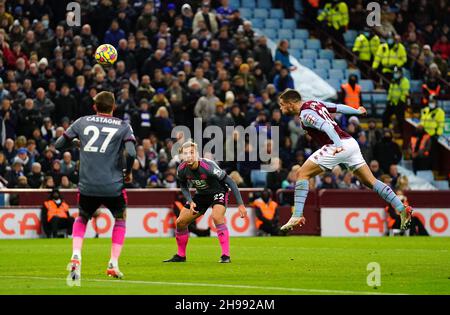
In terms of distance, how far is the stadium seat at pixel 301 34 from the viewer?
36969mm

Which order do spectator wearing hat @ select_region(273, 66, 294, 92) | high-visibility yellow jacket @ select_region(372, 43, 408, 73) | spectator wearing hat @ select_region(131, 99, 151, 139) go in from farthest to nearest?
1. high-visibility yellow jacket @ select_region(372, 43, 408, 73)
2. spectator wearing hat @ select_region(273, 66, 294, 92)
3. spectator wearing hat @ select_region(131, 99, 151, 139)

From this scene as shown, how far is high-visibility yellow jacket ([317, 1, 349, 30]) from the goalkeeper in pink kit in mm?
20191

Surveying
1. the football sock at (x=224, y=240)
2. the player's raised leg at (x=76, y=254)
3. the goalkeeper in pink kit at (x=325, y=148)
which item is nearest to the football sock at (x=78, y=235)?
the player's raised leg at (x=76, y=254)

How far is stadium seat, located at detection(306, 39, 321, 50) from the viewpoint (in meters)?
36.9

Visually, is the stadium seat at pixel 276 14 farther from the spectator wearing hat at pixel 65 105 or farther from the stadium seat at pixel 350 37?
the spectator wearing hat at pixel 65 105

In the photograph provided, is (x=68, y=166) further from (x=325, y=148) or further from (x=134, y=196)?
(x=325, y=148)

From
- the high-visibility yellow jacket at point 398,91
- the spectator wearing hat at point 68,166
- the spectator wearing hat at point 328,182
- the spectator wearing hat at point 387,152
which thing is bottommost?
the spectator wearing hat at point 328,182

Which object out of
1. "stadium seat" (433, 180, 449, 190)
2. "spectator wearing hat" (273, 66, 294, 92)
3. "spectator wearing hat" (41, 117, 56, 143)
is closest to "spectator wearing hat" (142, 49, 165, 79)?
"spectator wearing hat" (273, 66, 294, 92)

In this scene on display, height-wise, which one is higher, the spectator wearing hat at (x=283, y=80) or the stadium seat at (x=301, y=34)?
the stadium seat at (x=301, y=34)

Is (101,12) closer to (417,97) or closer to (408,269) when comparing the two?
(417,97)

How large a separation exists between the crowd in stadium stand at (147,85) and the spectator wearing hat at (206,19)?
0.04 meters

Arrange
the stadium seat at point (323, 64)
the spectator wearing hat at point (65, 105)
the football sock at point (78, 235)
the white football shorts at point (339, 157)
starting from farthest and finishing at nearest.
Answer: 1. the stadium seat at point (323, 64)
2. the spectator wearing hat at point (65, 105)
3. the white football shorts at point (339, 157)
4. the football sock at point (78, 235)

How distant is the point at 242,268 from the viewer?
51.6ft

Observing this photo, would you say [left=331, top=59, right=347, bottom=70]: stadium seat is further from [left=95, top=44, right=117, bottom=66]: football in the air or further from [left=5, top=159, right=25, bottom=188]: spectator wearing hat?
[left=95, top=44, right=117, bottom=66]: football in the air
